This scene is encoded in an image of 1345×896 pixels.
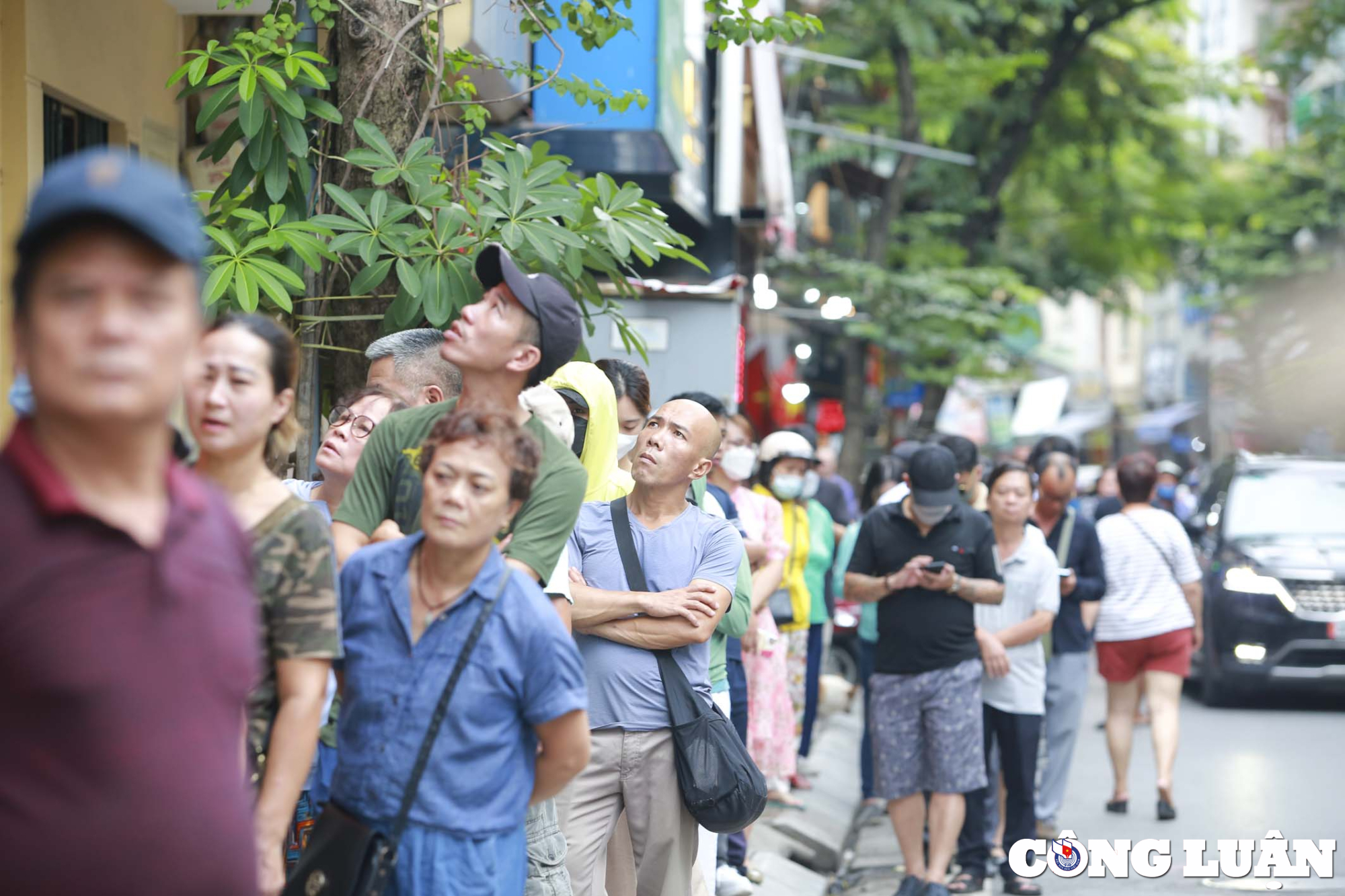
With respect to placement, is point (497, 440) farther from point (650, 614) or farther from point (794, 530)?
point (794, 530)

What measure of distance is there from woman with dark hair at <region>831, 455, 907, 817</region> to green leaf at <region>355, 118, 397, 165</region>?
439 cm

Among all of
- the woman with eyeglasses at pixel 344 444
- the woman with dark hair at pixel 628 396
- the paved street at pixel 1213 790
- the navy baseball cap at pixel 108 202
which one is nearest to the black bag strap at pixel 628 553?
the woman with eyeglasses at pixel 344 444

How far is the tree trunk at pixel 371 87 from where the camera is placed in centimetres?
534

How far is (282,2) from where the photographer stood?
17.5 ft

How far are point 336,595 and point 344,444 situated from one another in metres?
1.41

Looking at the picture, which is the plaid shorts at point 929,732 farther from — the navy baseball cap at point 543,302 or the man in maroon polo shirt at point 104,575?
the man in maroon polo shirt at point 104,575

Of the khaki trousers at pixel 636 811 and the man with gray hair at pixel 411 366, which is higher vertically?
the man with gray hair at pixel 411 366

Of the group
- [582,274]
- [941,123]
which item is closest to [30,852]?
[582,274]

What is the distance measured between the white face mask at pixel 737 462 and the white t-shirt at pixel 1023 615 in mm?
1467

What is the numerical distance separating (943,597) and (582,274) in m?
2.74

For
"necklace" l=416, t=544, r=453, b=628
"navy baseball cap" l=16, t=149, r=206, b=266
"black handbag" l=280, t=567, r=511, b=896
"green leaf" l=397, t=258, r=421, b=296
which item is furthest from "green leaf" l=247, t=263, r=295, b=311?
"navy baseball cap" l=16, t=149, r=206, b=266

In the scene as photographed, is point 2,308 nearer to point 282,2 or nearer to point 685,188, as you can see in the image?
point 282,2

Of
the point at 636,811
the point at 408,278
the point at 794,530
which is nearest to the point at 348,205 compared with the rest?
the point at 408,278

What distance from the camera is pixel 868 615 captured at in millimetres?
9250
